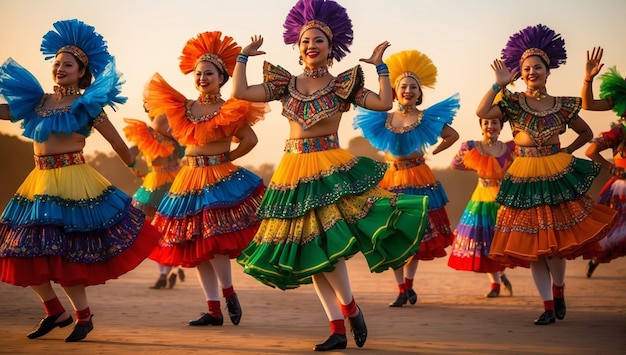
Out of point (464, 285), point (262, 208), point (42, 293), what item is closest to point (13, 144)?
point (464, 285)

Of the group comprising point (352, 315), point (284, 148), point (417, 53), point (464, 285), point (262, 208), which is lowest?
point (464, 285)

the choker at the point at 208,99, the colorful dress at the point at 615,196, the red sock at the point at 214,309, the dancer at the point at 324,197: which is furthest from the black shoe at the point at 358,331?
the colorful dress at the point at 615,196

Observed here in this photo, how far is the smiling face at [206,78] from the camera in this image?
26.6 feet

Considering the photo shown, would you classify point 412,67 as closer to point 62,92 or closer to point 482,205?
point 482,205

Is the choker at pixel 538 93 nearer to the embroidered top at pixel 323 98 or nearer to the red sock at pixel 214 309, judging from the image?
the embroidered top at pixel 323 98

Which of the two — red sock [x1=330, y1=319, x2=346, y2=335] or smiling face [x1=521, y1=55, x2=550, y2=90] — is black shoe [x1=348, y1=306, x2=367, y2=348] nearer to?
red sock [x1=330, y1=319, x2=346, y2=335]

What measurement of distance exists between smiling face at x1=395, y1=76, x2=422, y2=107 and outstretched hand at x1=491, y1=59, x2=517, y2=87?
2.12 m

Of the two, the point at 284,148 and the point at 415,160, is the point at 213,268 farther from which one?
the point at 415,160

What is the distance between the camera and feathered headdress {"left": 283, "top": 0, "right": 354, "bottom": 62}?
6648mm

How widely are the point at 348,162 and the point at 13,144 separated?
44.1 ft

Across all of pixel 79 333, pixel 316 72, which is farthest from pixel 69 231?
pixel 316 72

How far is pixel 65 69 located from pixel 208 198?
5.96 feet

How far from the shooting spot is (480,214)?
9945 millimetres

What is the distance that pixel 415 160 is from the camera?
380 inches
